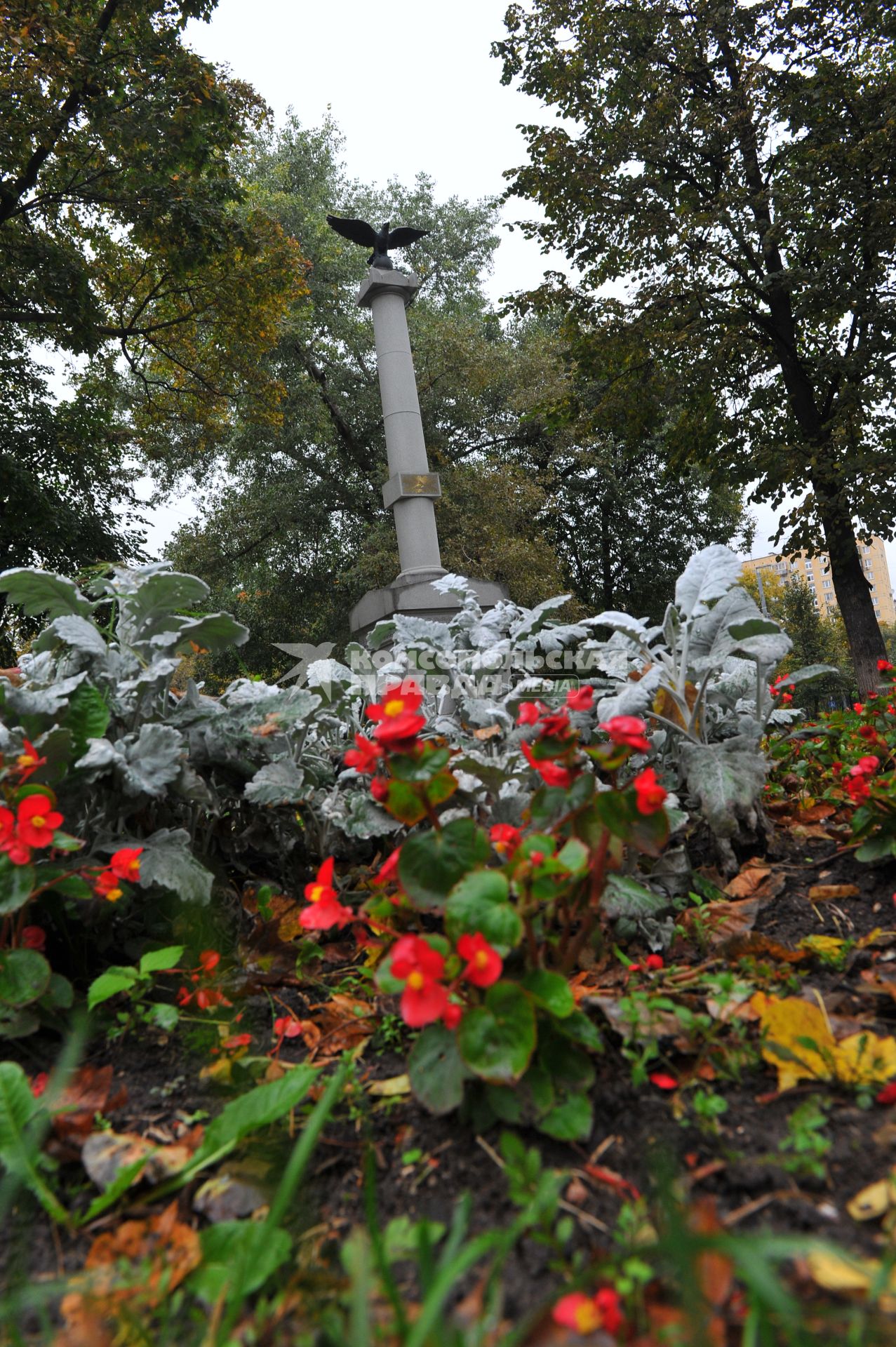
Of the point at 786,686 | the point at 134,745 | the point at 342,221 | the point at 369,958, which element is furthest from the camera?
the point at 342,221

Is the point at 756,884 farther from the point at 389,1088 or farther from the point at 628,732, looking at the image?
the point at 389,1088

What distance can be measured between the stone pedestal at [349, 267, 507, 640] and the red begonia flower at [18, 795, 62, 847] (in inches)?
264

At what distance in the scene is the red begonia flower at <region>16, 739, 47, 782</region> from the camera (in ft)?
4.17

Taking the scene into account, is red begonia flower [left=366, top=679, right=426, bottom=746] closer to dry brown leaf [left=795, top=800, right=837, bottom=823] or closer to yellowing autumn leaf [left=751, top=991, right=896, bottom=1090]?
yellowing autumn leaf [left=751, top=991, right=896, bottom=1090]

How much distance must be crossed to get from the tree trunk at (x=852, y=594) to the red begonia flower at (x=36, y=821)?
343 inches

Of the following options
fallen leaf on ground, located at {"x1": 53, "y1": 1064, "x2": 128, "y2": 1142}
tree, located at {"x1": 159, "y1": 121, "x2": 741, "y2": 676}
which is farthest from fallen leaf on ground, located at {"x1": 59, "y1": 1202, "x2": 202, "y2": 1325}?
tree, located at {"x1": 159, "y1": 121, "x2": 741, "y2": 676}

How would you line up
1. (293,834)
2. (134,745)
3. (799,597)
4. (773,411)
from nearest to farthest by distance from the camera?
(134,745)
(293,834)
(773,411)
(799,597)

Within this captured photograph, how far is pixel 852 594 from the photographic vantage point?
900 centimetres

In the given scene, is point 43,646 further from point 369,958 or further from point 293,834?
point 369,958

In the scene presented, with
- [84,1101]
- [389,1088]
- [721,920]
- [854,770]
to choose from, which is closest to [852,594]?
[854,770]

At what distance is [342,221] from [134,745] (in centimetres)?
851

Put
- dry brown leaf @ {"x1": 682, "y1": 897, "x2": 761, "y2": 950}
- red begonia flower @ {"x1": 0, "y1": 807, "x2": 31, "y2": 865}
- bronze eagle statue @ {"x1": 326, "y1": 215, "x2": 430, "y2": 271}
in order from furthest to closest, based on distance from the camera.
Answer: bronze eagle statue @ {"x1": 326, "y1": 215, "x2": 430, "y2": 271}, dry brown leaf @ {"x1": 682, "y1": 897, "x2": 761, "y2": 950}, red begonia flower @ {"x1": 0, "y1": 807, "x2": 31, "y2": 865}

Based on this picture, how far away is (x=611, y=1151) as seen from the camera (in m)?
0.96

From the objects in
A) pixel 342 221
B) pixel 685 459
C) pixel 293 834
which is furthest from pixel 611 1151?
pixel 685 459
